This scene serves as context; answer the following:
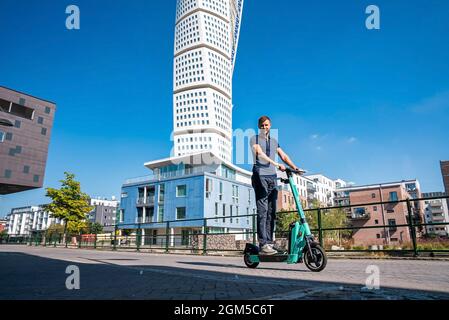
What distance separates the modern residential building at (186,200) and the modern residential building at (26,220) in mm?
105467

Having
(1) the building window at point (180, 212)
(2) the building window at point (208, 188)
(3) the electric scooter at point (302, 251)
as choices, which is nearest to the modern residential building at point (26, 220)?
(1) the building window at point (180, 212)

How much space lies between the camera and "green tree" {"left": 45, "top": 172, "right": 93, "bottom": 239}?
32781 millimetres

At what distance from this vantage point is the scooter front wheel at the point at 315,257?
13.4ft

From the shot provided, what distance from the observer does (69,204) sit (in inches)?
1316

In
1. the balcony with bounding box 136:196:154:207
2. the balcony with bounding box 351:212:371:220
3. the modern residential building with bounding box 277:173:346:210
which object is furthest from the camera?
the modern residential building with bounding box 277:173:346:210

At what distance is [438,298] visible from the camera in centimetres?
211

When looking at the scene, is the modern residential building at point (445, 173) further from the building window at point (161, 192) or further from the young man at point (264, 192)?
the young man at point (264, 192)

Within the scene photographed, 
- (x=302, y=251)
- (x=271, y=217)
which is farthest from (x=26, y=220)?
(x=302, y=251)

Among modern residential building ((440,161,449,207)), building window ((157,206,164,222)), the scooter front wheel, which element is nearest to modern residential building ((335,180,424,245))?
modern residential building ((440,161,449,207))

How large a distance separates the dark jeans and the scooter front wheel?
66cm

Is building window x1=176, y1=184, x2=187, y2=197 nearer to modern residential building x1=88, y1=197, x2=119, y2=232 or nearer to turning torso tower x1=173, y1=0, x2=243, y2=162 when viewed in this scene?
turning torso tower x1=173, y1=0, x2=243, y2=162

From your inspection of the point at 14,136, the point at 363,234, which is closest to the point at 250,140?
the point at 14,136
